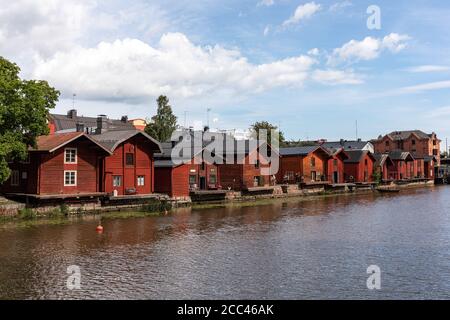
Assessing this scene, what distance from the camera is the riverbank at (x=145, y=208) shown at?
1501 inches

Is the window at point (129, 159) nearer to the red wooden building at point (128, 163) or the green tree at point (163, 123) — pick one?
the red wooden building at point (128, 163)

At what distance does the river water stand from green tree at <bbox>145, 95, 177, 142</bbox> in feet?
156

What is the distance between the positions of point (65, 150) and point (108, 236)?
14.7m

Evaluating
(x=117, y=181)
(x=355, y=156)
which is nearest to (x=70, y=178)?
(x=117, y=181)

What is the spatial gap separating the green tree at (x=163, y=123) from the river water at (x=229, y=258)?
47520 millimetres

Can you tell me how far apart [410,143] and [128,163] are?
10401 cm

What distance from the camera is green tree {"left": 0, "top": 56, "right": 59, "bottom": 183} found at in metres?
35.6

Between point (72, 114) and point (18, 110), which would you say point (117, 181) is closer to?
point (18, 110)

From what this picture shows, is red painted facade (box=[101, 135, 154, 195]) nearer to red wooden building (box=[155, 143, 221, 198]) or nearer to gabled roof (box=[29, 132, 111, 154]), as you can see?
red wooden building (box=[155, 143, 221, 198])

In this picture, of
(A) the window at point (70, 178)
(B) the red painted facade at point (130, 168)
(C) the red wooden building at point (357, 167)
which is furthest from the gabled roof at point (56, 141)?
(C) the red wooden building at point (357, 167)

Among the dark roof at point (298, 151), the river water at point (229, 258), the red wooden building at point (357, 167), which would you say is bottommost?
the river water at point (229, 258)

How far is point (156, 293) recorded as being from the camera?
18.4m

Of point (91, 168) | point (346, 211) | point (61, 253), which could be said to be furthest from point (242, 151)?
point (61, 253)

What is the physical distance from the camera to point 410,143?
13200cm
